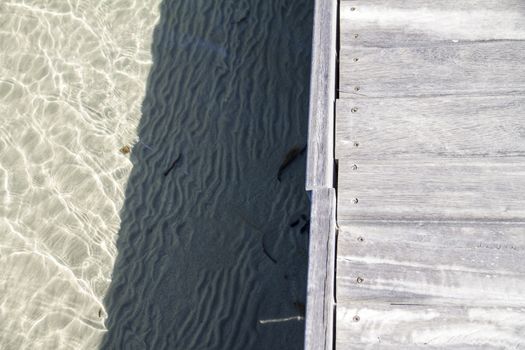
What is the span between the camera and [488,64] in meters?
4.55

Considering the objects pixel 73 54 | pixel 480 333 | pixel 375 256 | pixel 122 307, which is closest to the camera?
pixel 480 333

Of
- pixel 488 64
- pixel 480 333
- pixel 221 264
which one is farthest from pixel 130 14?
pixel 480 333

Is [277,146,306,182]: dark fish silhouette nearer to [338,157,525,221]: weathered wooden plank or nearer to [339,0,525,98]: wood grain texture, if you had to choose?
[339,0,525,98]: wood grain texture

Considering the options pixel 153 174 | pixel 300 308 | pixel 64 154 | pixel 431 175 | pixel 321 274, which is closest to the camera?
pixel 321 274

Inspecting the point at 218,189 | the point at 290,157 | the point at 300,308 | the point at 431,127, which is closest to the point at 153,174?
the point at 218,189

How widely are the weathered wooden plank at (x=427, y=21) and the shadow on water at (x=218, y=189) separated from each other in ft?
7.29

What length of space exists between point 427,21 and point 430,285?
1935mm

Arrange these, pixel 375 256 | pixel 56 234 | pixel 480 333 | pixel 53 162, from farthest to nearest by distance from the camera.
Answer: pixel 53 162 < pixel 56 234 < pixel 375 256 < pixel 480 333

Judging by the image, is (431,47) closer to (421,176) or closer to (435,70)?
(435,70)

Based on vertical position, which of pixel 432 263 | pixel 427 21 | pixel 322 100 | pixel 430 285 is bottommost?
pixel 430 285

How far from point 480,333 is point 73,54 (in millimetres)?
5939

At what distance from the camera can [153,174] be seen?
727cm

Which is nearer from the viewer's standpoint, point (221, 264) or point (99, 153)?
point (221, 264)

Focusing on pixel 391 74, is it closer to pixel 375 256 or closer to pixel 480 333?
pixel 375 256
